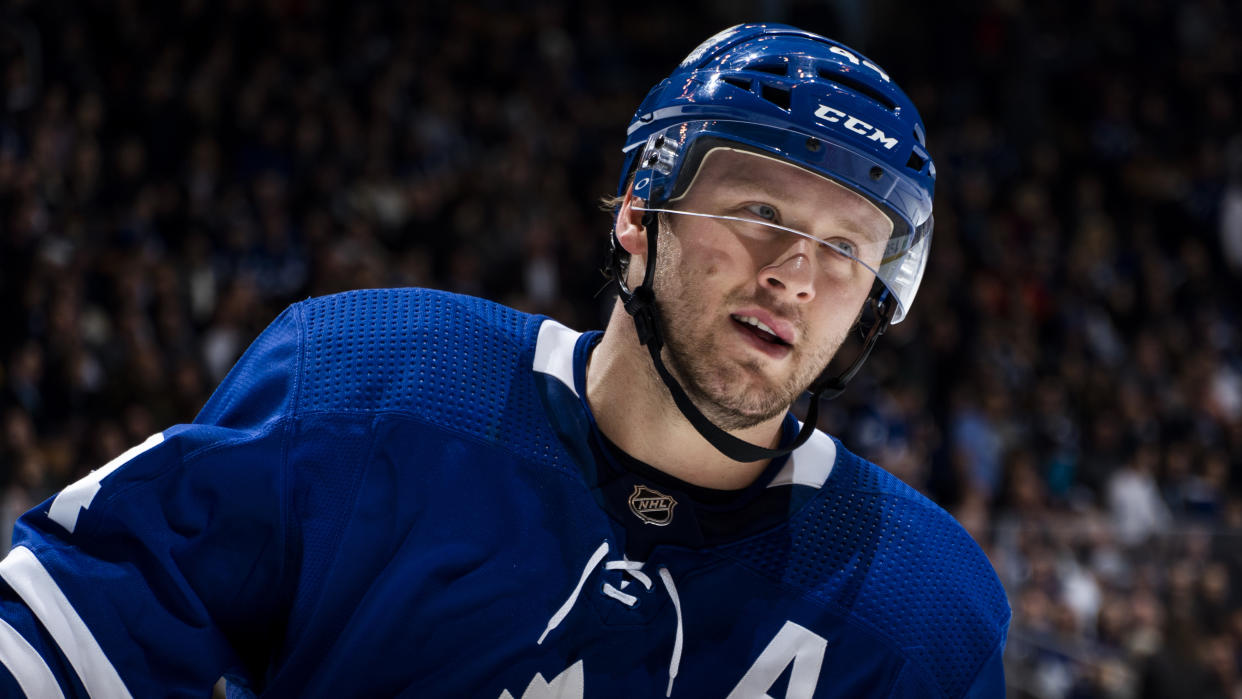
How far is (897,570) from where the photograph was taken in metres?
2.04

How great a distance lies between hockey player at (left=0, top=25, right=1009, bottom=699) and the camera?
5.73 ft

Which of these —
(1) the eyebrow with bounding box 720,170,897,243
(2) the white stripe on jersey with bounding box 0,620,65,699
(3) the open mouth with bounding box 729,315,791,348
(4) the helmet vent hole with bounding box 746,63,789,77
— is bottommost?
(2) the white stripe on jersey with bounding box 0,620,65,699

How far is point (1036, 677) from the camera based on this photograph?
6.43 metres

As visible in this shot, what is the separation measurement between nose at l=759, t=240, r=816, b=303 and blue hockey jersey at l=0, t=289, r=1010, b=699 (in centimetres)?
33

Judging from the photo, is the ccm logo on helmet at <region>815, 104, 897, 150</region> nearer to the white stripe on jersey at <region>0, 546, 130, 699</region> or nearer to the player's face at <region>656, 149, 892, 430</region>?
the player's face at <region>656, 149, 892, 430</region>

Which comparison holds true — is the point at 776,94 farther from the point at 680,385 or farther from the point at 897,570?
the point at 897,570

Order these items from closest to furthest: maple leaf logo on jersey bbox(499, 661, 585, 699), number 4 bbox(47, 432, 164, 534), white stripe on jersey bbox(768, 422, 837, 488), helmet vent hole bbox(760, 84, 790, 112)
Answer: number 4 bbox(47, 432, 164, 534)
maple leaf logo on jersey bbox(499, 661, 585, 699)
helmet vent hole bbox(760, 84, 790, 112)
white stripe on jersey bbox(768, 422, 837, 488)

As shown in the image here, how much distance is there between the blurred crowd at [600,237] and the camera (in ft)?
21.7

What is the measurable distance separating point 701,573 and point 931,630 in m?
0.35

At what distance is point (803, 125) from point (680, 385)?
405mm

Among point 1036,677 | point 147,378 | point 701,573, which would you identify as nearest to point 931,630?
point 701,573

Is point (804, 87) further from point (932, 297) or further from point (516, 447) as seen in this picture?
point (932, 297)

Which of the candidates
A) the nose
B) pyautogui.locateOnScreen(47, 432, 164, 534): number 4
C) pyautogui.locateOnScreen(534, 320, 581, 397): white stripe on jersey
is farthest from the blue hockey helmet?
pyautogui.locateOnScreen(47, 432, 164, 534): number 4

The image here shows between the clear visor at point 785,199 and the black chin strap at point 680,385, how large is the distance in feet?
0.27
